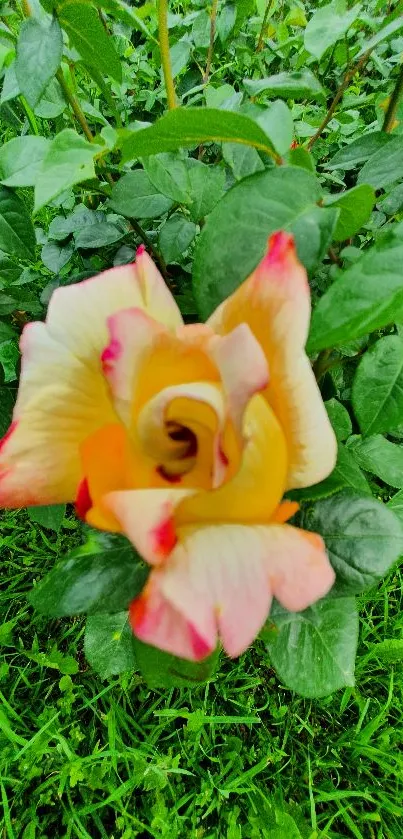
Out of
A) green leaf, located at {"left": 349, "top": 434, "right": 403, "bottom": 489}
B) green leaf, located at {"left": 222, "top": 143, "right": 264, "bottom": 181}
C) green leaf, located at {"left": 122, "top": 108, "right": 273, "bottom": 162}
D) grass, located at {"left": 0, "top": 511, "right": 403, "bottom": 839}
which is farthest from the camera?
grass, located at {"left": 0, "top": 511, "right": 403, "bottom": 839}

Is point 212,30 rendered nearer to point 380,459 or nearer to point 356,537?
point 380,459

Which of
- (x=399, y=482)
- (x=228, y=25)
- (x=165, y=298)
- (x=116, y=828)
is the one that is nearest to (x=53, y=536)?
(x=116, y=828)

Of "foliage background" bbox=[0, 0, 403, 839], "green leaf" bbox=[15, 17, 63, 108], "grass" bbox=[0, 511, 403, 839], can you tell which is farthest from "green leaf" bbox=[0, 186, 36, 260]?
"grass" bbox=[0, 511, 403, 839]

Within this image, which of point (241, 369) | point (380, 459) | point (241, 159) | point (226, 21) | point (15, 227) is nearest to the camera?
point (241, 369)

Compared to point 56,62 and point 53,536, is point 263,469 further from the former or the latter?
point 53,536

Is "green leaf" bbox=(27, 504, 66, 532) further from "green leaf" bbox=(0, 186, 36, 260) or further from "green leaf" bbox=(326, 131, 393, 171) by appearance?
"green leaf" bbox=(326, 131, 393, 171)

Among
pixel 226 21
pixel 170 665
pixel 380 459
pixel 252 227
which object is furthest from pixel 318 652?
pixel 226 21

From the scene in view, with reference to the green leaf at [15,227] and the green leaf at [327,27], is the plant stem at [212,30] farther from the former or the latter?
the green leaf at [15,227]
